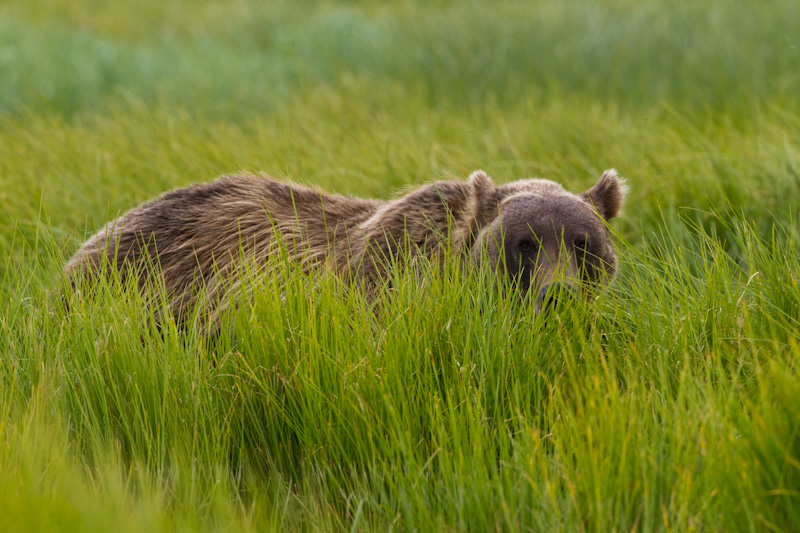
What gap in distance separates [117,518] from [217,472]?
528 mm

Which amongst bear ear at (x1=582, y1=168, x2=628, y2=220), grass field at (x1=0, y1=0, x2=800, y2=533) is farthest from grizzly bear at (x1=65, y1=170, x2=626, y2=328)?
grass field at (x1=0, y1=0, x2=800, y2=533)

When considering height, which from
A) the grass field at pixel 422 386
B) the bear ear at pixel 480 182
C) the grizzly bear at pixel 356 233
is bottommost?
the grass field at pixel 422 386

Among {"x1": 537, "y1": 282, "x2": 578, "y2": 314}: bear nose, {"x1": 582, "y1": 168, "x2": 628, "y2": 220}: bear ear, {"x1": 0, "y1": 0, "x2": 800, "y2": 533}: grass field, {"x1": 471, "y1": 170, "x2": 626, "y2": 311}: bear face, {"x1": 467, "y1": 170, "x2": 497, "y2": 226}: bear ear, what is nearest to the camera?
{"x1": 0, "y1": 0, "x2": 800, "y2": 533}: grass field

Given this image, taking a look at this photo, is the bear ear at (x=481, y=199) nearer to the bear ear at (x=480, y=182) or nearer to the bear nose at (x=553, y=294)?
the bear ear at (x=480, y=182)

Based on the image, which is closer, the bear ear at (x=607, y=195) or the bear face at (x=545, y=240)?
the bear face at (x=545, y=240)

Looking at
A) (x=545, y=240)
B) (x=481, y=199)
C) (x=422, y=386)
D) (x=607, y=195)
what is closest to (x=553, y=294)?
(x=545, y=240)

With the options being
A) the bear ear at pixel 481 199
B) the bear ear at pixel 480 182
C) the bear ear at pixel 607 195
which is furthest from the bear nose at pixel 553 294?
the bear ear at pixel 607 195

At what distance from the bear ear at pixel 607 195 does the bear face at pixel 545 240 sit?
21 centimetres

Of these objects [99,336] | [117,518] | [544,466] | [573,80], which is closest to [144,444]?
[99,336]

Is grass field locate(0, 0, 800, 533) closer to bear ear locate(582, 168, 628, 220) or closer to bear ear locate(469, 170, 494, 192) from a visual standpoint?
bear ear locate(582, 168, 628, 220)

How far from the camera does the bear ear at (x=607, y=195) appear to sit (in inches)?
179

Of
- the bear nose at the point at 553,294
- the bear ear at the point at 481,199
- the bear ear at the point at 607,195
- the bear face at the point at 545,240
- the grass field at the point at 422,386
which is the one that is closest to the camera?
the grass field at the point at 422,386

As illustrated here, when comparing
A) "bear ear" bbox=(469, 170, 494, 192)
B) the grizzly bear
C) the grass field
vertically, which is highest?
"bear ear" bbox=(469, 170, 494, 192)

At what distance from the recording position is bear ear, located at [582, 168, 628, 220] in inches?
179
